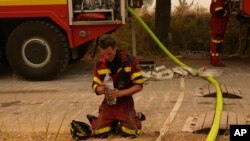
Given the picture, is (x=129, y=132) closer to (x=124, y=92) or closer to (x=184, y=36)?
(x=124, y=92)

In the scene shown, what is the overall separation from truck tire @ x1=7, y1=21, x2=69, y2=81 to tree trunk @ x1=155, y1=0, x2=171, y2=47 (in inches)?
166

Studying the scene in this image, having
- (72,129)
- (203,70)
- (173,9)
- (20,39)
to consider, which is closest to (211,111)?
(72,129)

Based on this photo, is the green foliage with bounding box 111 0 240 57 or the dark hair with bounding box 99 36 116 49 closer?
the dark hair with bounding box 99 36 116 49

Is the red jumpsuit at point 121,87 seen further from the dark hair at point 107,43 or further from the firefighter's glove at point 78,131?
the dark hair at point 107,43

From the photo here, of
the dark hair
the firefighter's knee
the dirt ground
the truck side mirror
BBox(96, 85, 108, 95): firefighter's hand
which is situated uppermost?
the truck side mirror

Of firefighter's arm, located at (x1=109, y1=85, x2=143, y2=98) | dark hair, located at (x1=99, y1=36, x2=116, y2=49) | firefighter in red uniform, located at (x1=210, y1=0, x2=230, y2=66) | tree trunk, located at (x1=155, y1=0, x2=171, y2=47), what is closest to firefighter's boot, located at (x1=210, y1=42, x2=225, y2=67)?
firefighter in red uniform, located at (x1=210, y1=0, x2=230, y2=66)

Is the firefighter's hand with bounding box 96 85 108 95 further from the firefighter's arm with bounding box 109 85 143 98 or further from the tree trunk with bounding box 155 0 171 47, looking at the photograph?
the tree trunk with bounding box 155 0 171 47

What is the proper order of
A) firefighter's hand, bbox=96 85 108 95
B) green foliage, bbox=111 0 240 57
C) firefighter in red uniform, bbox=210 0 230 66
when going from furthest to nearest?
1. green foliage, bbox=111 0 240 57
2. firefighter in red uniform, bbox=210 0 230 66
3. firefighter's hand, bbox=96 85 108 95

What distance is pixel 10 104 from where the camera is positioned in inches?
302

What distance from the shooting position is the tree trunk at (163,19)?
13.2m

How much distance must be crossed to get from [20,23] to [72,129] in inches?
182

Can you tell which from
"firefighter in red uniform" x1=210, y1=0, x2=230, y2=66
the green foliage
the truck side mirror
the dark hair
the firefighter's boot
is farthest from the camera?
the green foliage

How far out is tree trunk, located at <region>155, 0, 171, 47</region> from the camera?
13.2m

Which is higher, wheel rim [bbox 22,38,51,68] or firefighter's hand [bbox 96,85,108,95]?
firefighter's hand [bbox 96,85,108,95]
